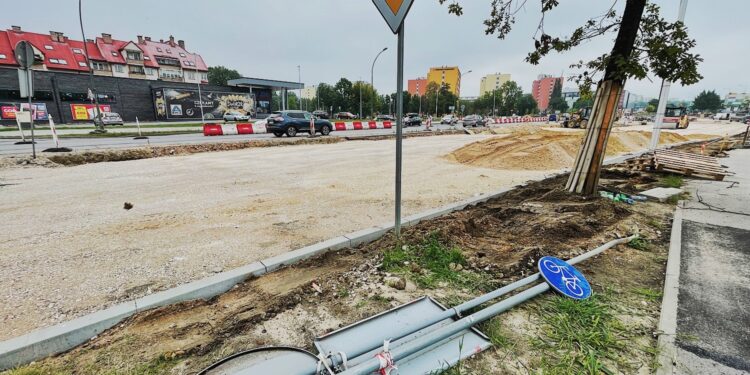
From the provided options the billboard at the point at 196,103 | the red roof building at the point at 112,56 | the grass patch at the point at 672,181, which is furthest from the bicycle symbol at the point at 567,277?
the red roof building at the point at 112,56

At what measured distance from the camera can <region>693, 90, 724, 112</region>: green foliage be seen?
10881cm

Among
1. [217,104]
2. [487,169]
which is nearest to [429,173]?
[487,169]

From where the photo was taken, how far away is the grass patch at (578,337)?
2059 mm

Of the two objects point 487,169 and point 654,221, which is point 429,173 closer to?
point 487,169

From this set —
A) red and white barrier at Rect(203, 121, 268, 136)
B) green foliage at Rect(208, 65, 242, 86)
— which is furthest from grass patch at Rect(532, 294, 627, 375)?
green foliage at Rect(208, 65, 242, 86)

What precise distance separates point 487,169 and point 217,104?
46816 millimetres

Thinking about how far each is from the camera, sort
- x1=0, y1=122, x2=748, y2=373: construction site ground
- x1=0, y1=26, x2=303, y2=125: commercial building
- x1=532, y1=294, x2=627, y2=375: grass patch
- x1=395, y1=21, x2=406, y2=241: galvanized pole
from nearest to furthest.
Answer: x1=532, y1=294, x2=627, y2=375: grass patch < x1=0, y1=122, x2=748, y2=373: construction site ground < x1=395, y1=21, x2=406, y2=241: galvanized pole < x1=0, y1=26, x2=303, y2=125: commercial building

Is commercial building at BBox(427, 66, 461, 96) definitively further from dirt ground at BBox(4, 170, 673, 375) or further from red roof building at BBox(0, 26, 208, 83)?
dirt ground at BBox(4, 170, 673, 375)

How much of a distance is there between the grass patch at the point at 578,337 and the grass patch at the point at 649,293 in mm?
371

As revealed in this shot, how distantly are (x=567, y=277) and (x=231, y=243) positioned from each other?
373 cm

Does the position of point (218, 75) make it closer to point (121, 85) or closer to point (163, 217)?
point (121, 85)

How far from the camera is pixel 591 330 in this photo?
7.77 feet

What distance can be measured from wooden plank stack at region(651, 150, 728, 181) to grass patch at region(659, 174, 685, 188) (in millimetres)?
270

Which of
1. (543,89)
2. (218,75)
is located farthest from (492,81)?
(218,75)
